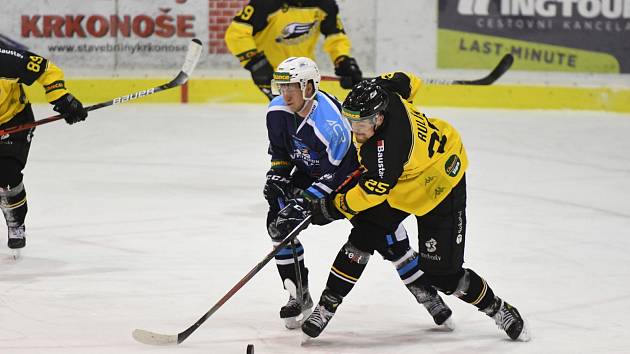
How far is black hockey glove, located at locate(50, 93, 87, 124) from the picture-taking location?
205 inches

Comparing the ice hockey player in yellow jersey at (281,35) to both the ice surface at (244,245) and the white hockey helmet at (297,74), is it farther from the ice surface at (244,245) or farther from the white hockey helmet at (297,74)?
the white hockey helmet at (297,74)

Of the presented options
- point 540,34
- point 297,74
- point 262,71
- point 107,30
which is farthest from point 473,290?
point 107,30

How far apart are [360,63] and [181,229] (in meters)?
4.15

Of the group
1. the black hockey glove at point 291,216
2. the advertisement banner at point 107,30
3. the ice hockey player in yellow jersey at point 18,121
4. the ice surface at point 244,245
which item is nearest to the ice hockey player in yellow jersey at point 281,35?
the ice surface at point 244,245

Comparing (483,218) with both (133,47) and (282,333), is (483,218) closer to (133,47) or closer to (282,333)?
(282,333)

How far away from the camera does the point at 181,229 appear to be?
5844mm

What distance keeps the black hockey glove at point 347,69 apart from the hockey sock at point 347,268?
10.1 feet

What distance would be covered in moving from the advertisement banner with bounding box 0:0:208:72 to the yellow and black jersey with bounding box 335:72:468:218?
6.01 metres

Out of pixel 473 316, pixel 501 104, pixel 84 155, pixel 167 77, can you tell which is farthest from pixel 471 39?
pixel 473 316

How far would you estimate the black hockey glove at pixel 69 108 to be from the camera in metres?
5.20

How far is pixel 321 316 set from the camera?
3.93 meters

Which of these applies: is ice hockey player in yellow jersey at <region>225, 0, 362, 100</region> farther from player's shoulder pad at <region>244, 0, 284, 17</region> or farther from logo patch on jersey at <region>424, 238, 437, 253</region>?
logo patch on jersey at <region>424, 238, 437, 253</region>

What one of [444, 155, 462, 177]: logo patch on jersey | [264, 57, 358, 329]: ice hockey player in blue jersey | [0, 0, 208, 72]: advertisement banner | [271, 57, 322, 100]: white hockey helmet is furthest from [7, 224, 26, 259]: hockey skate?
[0, 0, 208, 72]: advertisement banner

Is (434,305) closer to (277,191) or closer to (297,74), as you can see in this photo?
(277,191)
